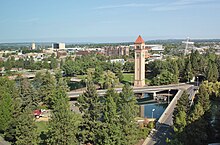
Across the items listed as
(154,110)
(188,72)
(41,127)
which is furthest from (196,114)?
(188,72)

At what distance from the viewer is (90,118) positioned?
25.6 metres

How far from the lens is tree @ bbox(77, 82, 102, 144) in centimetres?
2483

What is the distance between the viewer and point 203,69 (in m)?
66.4

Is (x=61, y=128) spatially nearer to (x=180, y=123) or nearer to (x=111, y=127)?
(x=111, y=127)

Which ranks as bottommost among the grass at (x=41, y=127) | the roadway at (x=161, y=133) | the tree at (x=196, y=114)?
the grass at (x=41, y=127)

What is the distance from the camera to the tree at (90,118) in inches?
977

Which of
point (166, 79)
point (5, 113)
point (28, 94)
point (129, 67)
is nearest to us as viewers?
point (5, 113)

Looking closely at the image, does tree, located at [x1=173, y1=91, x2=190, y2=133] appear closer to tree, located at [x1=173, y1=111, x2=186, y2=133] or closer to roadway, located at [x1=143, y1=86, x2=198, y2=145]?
tree, located at [x1=173, y1=111, x2=186, y2=133]

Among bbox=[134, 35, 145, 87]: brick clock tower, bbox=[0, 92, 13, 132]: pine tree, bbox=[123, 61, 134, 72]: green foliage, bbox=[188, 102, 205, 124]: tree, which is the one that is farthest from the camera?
bbox=[123, 61, 134, 72]: green foliage

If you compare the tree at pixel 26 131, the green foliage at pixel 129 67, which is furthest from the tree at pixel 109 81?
the tree at pixel 26 131

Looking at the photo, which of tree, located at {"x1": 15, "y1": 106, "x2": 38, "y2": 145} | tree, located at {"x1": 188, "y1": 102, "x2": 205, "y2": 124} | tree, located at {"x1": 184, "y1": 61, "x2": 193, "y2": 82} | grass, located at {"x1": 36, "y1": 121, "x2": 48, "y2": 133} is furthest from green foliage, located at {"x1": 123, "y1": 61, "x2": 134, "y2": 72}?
tree, located at {"x1": 15, "y1": 106, "x2": 38, "y2": 145}

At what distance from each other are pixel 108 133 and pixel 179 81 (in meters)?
48.6

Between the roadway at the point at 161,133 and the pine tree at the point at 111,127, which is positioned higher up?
the pine tree at the point at 111,127

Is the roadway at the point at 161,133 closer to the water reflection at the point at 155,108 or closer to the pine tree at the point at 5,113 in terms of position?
the water reflection at the point at 155,108
